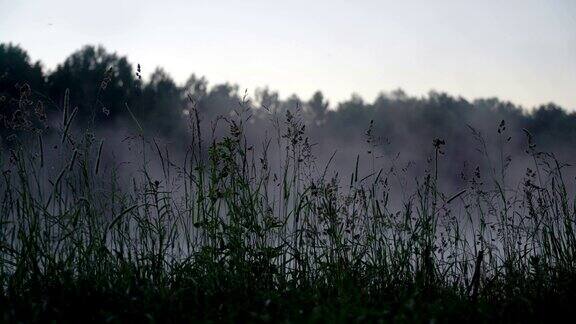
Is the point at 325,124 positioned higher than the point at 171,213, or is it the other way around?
the point at 325,124

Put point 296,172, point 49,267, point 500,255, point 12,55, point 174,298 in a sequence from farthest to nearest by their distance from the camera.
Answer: point 12,55, point 296,172, point 500,255, point 49,267, point 174,298

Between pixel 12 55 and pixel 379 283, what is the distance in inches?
847

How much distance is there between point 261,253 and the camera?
9.50 feet

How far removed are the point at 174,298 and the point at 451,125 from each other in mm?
24030

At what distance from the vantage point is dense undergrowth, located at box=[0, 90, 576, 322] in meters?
2.27

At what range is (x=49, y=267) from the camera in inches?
110

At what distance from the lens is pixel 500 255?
3.34 meters

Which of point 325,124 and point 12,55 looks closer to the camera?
point 12,55

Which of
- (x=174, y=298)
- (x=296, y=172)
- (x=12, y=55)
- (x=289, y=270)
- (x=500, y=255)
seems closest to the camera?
(x=174, y=298)

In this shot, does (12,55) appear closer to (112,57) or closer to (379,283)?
(112,57)

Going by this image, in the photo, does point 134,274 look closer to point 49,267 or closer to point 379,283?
point 49,267

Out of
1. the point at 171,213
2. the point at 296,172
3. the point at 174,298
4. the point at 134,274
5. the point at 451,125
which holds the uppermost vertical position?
the point at 451,125

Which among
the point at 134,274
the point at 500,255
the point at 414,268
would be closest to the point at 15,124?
the point at 134,274

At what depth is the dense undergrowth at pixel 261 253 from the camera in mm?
2273
